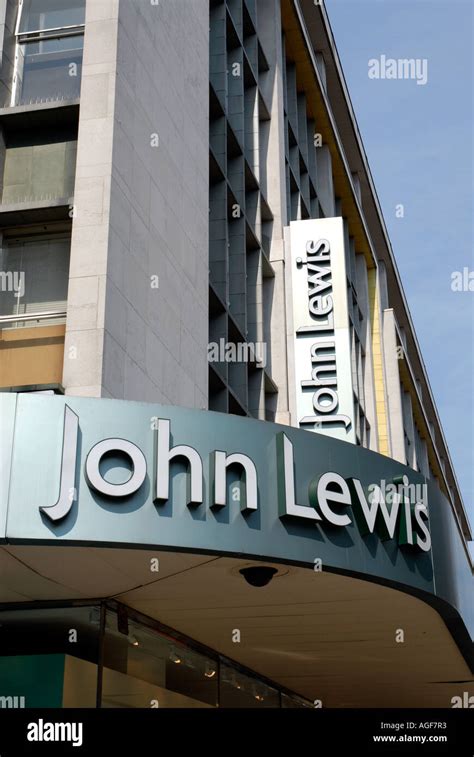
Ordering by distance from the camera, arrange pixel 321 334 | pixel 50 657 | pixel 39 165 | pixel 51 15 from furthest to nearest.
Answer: pixel 321 334 < pixel 51 15 < pixel 39 165 < pixel 50 657

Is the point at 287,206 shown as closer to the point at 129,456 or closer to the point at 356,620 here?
the point at 356,620

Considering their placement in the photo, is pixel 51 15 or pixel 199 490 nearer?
pixel 199 490

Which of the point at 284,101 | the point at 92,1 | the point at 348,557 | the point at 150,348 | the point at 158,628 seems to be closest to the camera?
the point at 348,557

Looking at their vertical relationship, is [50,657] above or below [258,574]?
below

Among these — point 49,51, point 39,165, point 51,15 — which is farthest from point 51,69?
point 39,165

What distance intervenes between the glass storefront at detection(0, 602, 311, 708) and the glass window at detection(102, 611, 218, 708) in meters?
0.01

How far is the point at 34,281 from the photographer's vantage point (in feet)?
46.6

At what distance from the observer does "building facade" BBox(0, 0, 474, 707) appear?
10102 mm

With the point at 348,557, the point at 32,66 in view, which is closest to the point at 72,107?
the point at 32,66

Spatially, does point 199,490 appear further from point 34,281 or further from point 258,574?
point 34,281

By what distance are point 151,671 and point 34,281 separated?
5.74 meters

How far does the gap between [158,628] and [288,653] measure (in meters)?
3.24

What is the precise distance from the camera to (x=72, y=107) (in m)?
14.7
